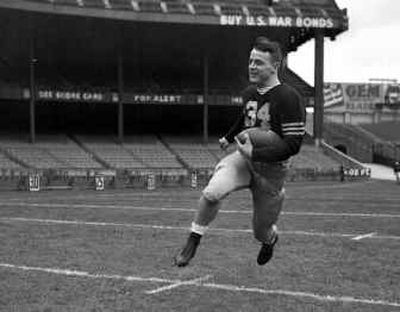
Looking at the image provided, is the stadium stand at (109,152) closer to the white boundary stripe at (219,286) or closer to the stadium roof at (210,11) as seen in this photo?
the stadium roof at (210,11)

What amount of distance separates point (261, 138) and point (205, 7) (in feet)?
137

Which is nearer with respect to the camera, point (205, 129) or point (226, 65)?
point (205, 129)

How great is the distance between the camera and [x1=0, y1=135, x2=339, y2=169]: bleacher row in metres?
40.3

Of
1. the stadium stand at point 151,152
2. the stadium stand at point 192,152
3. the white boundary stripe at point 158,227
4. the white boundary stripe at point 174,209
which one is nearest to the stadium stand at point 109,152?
the stadium stand at point 151,152

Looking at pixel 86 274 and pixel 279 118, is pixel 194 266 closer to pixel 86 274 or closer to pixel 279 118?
pixel 86 274

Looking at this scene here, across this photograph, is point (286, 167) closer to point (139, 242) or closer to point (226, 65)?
point (139, 242)

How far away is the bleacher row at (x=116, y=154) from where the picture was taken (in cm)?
4028

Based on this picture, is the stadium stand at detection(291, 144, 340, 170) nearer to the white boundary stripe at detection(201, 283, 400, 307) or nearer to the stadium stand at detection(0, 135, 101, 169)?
the stadium stand at detection(0, 135, 101, 169)

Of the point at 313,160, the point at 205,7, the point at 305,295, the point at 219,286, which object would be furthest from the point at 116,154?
the point at 305,295

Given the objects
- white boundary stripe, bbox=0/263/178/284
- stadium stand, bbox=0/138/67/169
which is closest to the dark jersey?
white boundary stripe, bbox=0/263/178/284

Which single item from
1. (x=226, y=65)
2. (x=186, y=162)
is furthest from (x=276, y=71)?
(x=226, y=65)

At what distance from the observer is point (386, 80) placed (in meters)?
82.0

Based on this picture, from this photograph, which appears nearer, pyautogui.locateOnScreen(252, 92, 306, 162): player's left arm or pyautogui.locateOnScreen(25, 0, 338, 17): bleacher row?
pyautogui.locateOnScreen(252, 92, 306, 162): player's left arm

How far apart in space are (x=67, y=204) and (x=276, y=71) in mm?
17429
